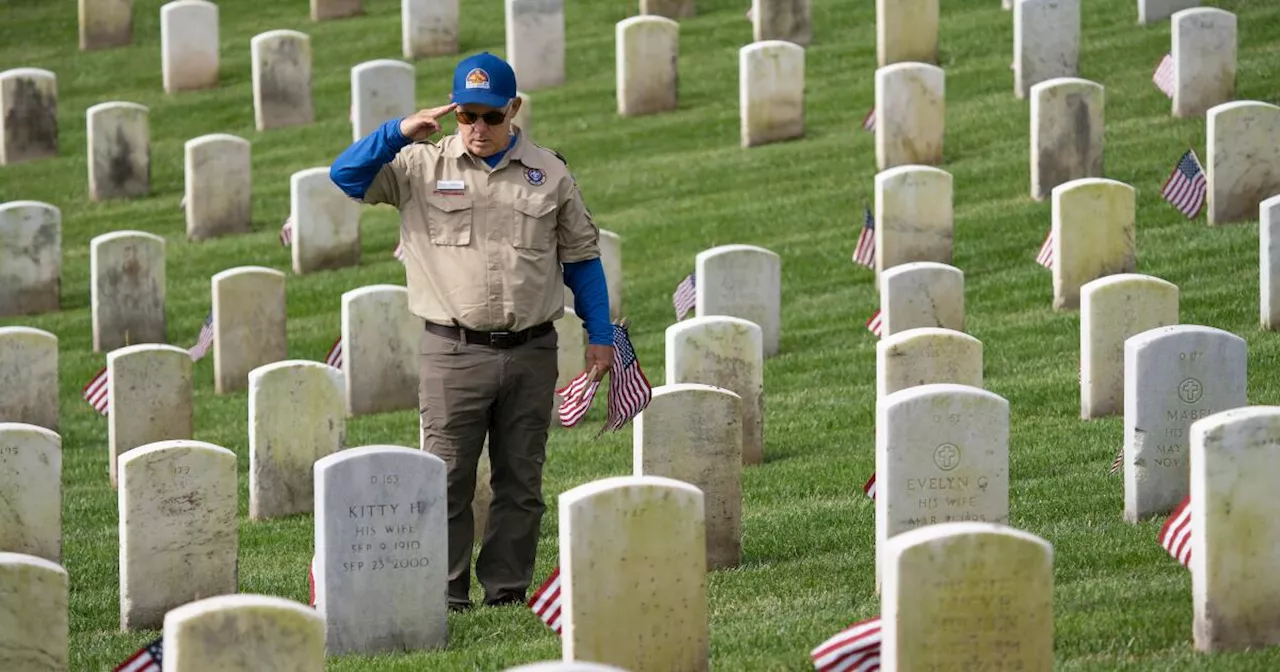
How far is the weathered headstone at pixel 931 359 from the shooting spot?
403 inches

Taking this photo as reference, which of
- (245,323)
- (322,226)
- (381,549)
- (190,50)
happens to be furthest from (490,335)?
(190,50)

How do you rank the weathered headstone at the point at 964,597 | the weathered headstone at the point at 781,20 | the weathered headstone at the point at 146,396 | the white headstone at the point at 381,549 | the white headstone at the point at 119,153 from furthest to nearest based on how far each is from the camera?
the weathered headstone at the point at 781,20, the white headstone at the point at 119,153, the weathered headstone at the point at 146,396, the white headstone at the point at 381,549, the weathered headstone at the point at 964,597

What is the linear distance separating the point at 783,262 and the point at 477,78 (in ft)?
27.4

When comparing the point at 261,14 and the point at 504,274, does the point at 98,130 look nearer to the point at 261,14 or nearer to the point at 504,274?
the point at 261,14

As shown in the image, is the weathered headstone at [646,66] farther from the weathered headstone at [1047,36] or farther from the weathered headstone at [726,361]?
the weathered headstone at [726,361]

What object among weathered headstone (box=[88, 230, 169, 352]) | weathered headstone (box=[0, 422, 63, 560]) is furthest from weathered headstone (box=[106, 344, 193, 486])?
weathered headstone (box=[88, 230, 169, 352])

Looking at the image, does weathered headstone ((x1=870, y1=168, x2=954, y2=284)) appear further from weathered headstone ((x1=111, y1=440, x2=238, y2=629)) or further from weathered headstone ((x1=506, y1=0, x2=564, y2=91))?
weathered headstone ((x1=111, y1=440, x2=238, y2=629))

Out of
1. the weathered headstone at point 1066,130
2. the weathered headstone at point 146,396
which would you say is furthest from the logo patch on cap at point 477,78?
the weathered headstone at point 1066,130

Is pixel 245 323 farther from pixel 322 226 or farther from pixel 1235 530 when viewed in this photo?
pixel 1235 530

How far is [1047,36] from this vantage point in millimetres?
18500

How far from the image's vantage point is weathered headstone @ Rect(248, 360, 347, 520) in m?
10.7

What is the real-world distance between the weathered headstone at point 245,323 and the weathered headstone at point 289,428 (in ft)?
11.0

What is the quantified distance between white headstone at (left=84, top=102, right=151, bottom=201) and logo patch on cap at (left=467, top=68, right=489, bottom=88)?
1168 centimetres

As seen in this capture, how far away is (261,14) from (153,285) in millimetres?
9875
